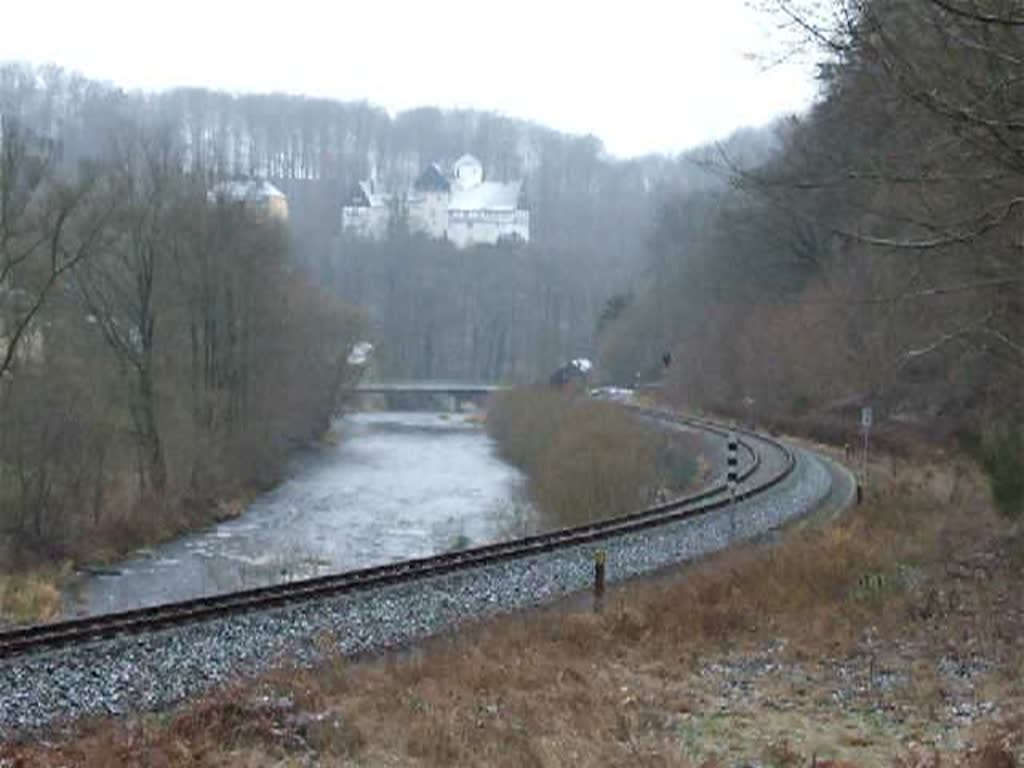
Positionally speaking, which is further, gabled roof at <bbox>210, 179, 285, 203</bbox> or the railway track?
gabled roof at <bbox>210, 179, 285, 203</bbox>

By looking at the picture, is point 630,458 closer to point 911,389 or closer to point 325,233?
point 911,389

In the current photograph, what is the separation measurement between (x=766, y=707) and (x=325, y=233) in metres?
132

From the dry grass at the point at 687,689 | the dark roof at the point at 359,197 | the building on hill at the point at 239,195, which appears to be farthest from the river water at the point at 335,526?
the dark roof at the point at 359,197

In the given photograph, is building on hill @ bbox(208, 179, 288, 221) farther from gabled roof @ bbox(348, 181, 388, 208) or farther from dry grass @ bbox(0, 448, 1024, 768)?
gabled roof @ bbox(348, 181, 388, 208)

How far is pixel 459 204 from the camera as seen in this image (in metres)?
170

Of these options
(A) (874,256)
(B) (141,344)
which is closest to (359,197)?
(B) (141,344)

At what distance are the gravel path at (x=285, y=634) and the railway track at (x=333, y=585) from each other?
26 centimetres

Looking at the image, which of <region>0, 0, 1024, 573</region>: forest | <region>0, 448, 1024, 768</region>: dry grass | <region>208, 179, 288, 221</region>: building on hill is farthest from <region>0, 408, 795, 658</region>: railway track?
<region>208, 179, 288, 221</region>: building on hill

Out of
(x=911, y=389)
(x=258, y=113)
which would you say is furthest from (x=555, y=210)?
(x=911, y=389)

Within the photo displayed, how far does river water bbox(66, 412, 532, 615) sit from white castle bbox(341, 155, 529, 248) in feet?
324

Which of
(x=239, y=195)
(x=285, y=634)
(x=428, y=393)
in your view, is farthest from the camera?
(x=428, y=393)

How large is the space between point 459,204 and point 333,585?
155 meters

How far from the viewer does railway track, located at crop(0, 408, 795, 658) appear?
13758mm

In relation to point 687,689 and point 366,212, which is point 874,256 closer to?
point 687,689
